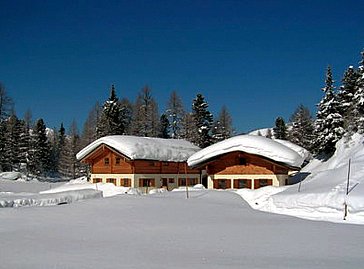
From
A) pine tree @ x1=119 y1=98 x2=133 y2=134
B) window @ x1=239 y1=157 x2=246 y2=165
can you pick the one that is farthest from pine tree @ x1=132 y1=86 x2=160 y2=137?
window @ x1=239 y1=157 x2=246 y2=165

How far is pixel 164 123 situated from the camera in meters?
71.9

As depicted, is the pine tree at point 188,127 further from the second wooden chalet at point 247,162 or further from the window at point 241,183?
the window at point 241,183

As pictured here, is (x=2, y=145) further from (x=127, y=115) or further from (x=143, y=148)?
(x=143, y=148)

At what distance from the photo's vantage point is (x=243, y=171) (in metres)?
37.5

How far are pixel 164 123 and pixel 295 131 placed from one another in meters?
21.6

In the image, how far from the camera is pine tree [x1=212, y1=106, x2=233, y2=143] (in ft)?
215

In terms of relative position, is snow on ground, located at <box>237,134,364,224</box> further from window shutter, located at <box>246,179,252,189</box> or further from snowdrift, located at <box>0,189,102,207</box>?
snowdrift, located at <box>0,189,102,207</box>

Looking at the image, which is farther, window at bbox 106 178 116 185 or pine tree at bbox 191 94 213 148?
pine tree at bbox 191 94 213 148

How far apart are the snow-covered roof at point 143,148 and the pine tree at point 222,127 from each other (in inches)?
644

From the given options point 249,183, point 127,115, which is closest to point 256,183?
point 249,183

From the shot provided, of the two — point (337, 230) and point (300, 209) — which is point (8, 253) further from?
point (300, 209)

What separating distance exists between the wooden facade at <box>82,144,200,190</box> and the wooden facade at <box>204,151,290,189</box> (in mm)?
5790

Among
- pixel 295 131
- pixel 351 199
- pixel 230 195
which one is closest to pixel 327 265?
pixel 351 199

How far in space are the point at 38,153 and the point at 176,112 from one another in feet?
76.2
